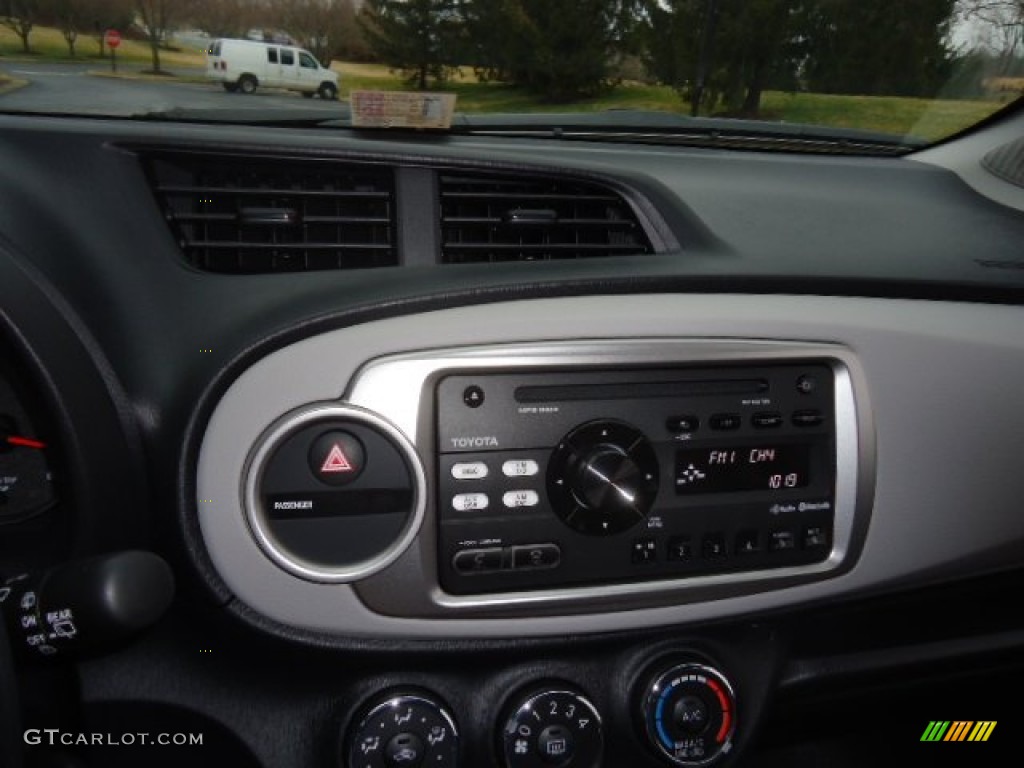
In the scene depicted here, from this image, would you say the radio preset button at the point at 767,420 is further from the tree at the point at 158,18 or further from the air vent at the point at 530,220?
A: the tree at the point at 158,18

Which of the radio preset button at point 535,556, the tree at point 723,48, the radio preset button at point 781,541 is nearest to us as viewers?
the radio preset button at point 535,556

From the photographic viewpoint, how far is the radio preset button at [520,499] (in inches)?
65.4

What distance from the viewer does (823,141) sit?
7.80ft

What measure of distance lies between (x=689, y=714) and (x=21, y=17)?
5.67 feet

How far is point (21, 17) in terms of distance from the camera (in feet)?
6.25

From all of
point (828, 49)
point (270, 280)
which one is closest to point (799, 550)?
point (270, 280)

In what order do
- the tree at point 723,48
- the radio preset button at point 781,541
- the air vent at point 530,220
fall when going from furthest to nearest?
the tree at point 723,48 → the air vent at point 530,220 → the radio preset button at point 781,541

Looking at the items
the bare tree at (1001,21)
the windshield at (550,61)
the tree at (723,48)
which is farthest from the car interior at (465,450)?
the bare tree at (1001,21)

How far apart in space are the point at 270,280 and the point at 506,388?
1.53 ft

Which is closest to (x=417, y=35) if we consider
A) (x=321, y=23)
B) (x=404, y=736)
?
(x=321, y=23)

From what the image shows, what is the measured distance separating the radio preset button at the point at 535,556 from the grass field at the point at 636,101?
3.02 feet

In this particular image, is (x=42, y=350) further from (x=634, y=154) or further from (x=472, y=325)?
(x=634, y=154)

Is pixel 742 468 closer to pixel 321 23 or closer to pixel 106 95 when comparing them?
pixel 321 23

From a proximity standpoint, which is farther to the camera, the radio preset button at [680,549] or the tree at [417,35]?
the tree at [417,35]
